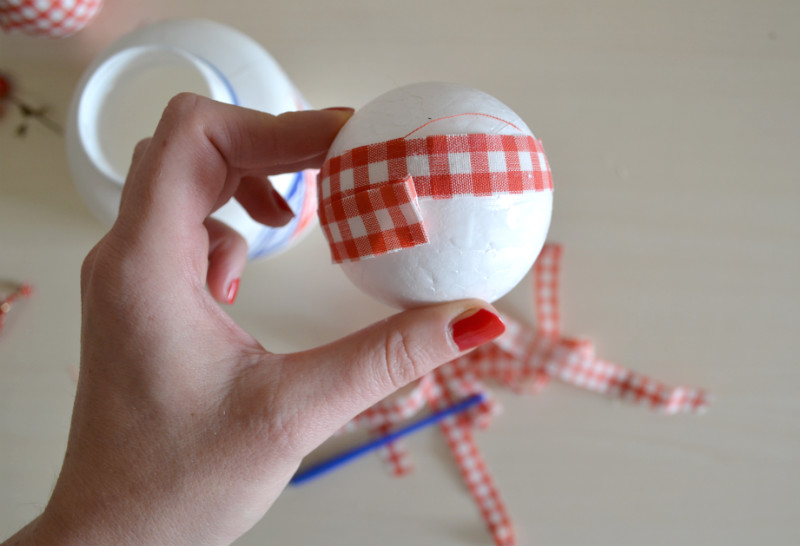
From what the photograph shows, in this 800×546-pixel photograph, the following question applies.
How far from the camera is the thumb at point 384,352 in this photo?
43 centimetres

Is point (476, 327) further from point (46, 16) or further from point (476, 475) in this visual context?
point (46, 16)

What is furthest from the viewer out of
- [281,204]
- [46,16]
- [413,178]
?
[46,16]

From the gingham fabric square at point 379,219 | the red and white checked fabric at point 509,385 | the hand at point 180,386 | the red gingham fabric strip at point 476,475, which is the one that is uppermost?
the gingham fabric square at point 379,219

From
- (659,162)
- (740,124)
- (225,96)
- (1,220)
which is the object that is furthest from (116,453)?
(740,124)

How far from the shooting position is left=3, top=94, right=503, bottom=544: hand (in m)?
0.43

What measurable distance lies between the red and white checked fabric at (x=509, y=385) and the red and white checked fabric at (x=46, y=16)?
2.16 ft

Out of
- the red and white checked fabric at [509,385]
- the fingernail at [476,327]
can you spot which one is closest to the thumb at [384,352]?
the fingernail at [476,327]

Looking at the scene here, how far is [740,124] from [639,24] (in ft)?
0.66

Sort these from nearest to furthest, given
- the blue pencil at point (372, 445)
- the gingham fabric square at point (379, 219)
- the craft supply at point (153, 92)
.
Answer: the gingham fabric square at point (379, 219) → the craft supply at point (153, 92) → the blue pencil at point (372, 445)

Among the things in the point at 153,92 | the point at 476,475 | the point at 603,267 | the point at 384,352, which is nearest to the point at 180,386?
the point at 384,352

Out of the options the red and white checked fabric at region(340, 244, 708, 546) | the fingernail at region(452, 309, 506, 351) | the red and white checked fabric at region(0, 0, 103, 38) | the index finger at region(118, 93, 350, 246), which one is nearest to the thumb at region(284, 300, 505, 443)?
the fingernail at region(452, 309, 506, 351)

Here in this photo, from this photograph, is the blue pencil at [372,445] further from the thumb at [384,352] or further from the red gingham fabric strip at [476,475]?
the thumb at [384,352]

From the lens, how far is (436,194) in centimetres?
39

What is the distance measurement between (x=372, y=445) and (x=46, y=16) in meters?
0.70
